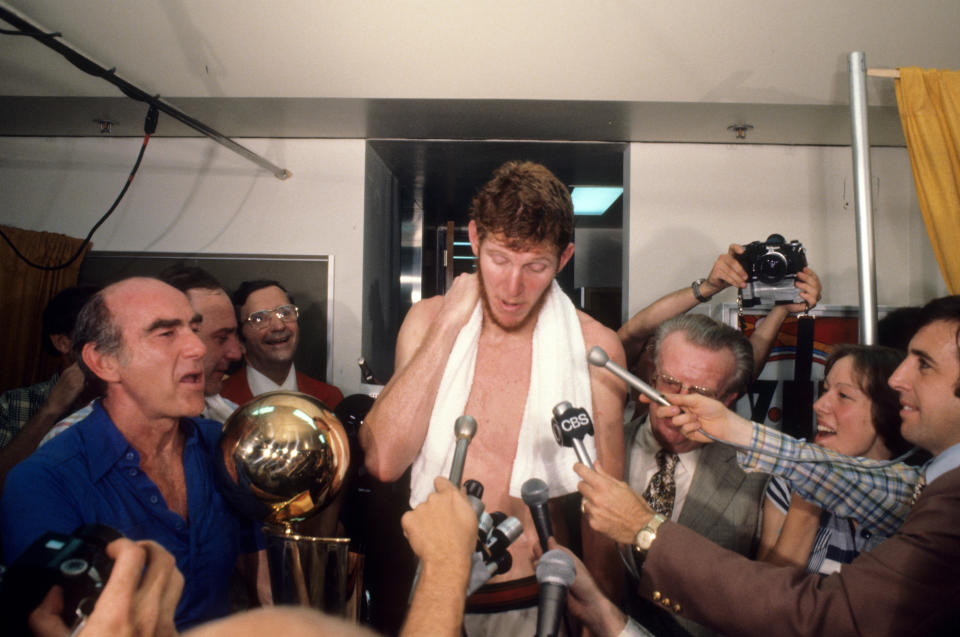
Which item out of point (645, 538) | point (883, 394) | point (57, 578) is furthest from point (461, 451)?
point (883, 394)

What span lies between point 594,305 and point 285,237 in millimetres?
3323

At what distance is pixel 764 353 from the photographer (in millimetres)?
2539

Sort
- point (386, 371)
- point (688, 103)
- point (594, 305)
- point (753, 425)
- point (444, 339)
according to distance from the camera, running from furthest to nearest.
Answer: point (594, 305), point (386, 371), point (688, 103), point (444, 339), point (753, 425)

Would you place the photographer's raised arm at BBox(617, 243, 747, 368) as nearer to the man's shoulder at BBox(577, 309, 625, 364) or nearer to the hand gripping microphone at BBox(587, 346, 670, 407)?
the man's shoulder at BBox(577, 309, 625, 364)

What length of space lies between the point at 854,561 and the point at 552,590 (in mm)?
693

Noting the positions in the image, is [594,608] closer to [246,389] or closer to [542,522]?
[542,522]

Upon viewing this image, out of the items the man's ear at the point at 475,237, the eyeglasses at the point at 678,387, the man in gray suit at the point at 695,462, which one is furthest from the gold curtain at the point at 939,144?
the man's ear at the point at 475,237

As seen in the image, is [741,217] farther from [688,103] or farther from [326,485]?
[326,485]

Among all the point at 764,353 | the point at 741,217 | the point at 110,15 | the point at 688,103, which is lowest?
the point at 764,353

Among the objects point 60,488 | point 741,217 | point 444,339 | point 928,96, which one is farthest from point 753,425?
point 741,217

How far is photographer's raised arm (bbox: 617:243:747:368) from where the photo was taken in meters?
2.39

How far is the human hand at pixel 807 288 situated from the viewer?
7.51 feet

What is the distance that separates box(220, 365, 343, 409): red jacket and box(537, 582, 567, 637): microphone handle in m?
1.71

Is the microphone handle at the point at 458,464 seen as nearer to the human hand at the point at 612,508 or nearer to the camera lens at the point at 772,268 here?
the human hand at the point at 612,508
